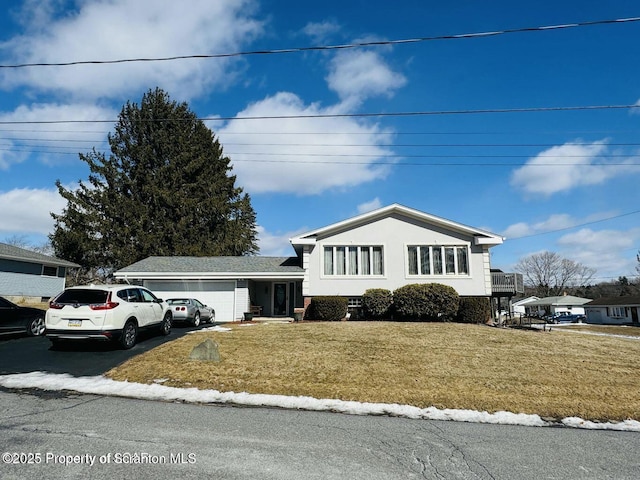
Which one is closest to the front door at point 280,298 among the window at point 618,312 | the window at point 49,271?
the window at point 49,271

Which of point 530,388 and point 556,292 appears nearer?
point 530,388

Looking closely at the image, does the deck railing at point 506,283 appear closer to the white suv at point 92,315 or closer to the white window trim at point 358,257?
the white window trim at point 358,257

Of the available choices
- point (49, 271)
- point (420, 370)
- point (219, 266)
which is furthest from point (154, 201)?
point (420, 370)

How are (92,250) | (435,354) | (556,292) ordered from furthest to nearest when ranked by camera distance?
(556,292), (92,250), (435,354)

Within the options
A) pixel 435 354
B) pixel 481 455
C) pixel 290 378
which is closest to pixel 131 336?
pixel 290 378

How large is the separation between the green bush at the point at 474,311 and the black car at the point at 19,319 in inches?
683

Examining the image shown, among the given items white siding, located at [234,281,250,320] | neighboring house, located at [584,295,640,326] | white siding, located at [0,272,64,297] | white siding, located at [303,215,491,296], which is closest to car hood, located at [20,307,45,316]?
white siding, located at [234,281,250,320]

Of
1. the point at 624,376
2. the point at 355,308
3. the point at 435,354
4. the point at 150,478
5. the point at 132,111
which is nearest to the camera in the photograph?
the point at 150,478

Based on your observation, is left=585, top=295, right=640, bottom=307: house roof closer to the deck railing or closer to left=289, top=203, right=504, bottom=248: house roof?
the deck railing

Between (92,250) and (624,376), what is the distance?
37.4m

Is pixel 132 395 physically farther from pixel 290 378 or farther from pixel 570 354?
pixel 570 354

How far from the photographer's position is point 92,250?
3616cm

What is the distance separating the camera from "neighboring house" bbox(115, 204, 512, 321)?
22250 millimetres

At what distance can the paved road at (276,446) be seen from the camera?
430 cm
